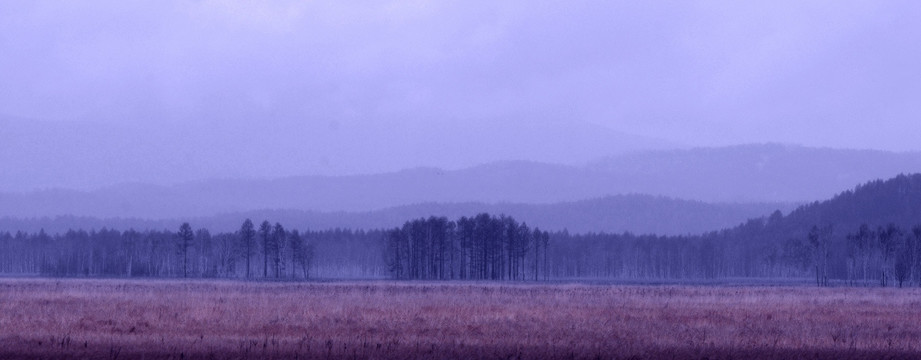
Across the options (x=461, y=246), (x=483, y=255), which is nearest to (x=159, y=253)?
(x=461, y=246)

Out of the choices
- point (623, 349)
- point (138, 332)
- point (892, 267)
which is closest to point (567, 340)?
point (623, 349)

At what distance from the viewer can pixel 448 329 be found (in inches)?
1304

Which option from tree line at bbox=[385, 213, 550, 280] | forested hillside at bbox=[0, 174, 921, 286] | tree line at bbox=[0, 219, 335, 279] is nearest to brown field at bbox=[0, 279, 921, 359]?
forested hillside at bbox=[0, 174, 921, 286]

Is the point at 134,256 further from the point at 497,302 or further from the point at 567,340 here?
the point at 567,340

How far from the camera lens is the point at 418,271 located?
495 feet

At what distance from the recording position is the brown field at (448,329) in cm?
2559

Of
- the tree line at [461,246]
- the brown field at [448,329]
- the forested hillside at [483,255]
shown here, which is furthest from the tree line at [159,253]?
the brown field at [448,329]

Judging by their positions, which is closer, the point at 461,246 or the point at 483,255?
the point at 483,255

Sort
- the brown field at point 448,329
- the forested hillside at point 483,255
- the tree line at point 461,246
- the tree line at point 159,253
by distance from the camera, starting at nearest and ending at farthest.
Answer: the brown field at point 448,329
the forested hillside at point 483,255
the tree line at point 461,246
the tree line at point 159,253

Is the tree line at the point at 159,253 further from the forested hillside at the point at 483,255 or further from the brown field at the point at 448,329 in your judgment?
the brown field at the point at 448,329

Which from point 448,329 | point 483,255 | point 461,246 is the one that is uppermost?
point 461,246

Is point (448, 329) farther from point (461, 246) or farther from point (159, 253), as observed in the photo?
point (159, 253)

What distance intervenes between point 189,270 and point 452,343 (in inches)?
5668

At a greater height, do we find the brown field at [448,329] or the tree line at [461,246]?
the tree line at [461,246]
